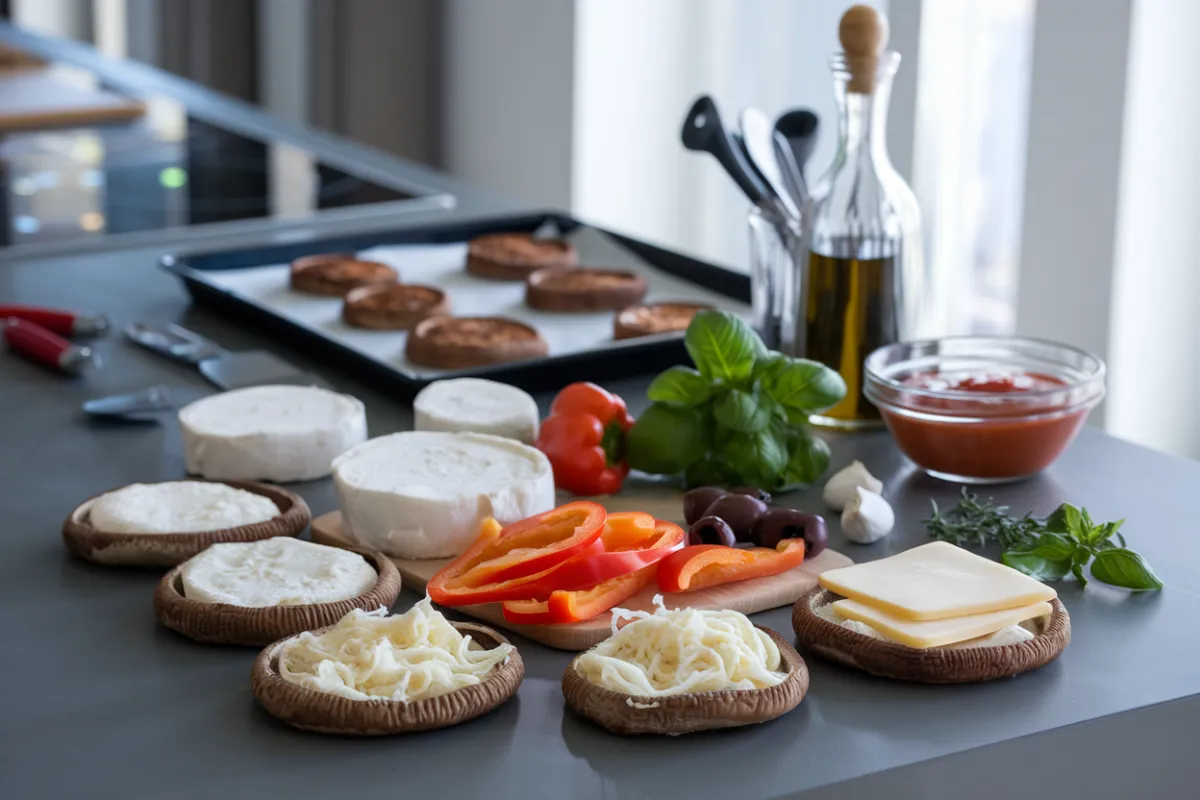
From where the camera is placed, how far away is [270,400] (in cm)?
151

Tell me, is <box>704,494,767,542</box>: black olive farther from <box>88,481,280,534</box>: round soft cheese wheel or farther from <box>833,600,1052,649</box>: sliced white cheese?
<box>88,481,280,534</box>: round soft cheese wheel

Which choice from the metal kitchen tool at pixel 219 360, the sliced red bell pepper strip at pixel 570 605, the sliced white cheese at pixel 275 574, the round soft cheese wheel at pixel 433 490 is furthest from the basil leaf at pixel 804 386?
the metal kitchen tool at pixel 219 360

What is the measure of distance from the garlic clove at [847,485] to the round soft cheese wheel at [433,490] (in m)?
0.25

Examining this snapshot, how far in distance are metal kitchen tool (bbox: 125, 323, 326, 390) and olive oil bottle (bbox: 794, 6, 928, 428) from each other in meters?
0.57

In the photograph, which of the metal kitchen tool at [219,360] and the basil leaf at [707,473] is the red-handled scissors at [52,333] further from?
the basil leaf at [707,473]

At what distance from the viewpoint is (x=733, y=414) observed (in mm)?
1342

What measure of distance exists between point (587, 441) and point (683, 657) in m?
0.45

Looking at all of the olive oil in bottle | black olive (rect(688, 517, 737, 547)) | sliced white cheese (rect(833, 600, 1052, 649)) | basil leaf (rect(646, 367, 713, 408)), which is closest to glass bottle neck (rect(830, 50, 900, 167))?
the olive oil in bottle

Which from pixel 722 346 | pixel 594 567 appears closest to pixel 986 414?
pixel 722 346

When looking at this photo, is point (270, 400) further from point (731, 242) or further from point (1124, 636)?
point (731, 242)

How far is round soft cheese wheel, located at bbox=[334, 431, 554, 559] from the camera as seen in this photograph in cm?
120

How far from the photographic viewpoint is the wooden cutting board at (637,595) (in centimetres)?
106

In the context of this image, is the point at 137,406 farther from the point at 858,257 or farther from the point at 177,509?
the point at 858,257

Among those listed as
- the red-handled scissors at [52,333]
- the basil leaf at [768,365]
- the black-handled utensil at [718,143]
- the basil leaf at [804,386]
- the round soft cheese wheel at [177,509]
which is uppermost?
the black-handled utensil at [718,143]
